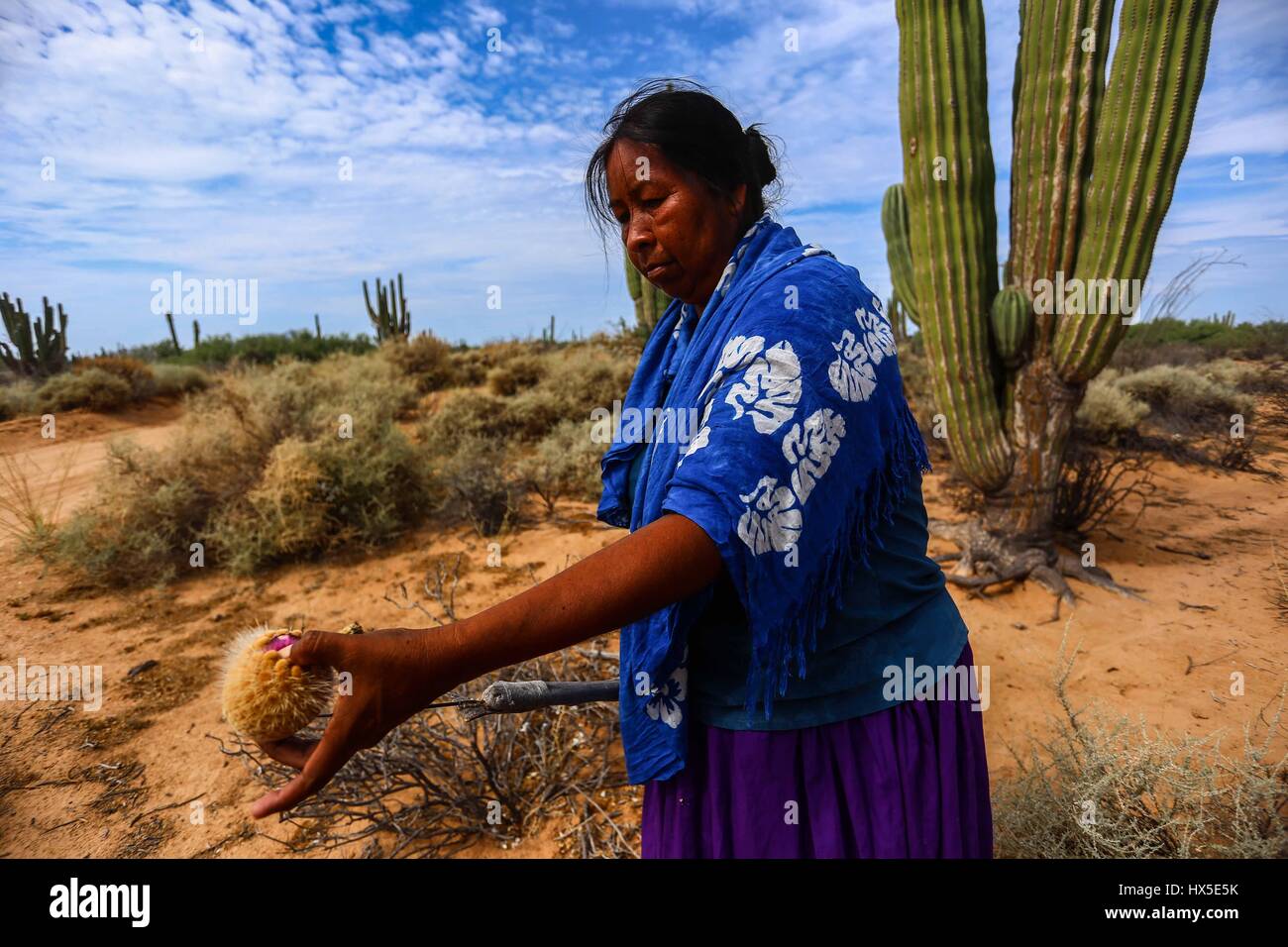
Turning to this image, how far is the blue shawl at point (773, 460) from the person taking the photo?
2.94 ft

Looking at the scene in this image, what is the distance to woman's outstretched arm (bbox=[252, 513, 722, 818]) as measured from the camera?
2.58 ft

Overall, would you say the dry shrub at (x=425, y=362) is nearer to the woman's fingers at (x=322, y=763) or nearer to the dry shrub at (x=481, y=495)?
the dry shrub at (x=481, y=495)

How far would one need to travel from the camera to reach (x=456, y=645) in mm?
784

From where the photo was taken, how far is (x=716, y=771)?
1.26m

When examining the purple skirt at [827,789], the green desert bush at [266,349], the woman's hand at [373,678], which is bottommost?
the purple skirt at [827,789]

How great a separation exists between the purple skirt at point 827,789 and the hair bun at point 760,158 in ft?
4.12

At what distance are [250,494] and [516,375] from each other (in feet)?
22.7

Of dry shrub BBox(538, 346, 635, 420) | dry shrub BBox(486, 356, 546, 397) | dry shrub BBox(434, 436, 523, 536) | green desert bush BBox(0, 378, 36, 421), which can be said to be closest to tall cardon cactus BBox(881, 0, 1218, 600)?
dry shrub BBox(434, 436, 523, 536)

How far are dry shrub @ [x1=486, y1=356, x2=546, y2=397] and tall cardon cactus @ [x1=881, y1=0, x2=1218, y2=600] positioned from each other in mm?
8506

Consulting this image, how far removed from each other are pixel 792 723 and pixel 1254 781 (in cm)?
178

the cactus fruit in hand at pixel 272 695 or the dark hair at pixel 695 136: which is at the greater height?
the dark hair at pixel 695 136

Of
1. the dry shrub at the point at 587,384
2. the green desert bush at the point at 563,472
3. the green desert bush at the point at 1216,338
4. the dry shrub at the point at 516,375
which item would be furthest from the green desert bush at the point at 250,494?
the green desert bush at the point at 1216,338

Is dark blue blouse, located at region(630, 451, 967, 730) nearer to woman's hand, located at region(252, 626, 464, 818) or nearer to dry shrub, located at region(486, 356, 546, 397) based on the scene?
woman's hand, located at region(252, 626, 464, 818)
